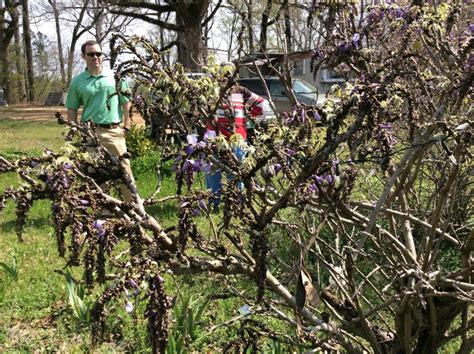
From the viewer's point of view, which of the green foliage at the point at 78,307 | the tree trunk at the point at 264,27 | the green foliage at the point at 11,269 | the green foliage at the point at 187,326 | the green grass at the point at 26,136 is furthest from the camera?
the green grass at the point at 26,136

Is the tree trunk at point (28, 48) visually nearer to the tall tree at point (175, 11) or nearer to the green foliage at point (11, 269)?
the tall tree at point (175, 11)

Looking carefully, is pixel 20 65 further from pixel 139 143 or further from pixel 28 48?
pixel 139 143

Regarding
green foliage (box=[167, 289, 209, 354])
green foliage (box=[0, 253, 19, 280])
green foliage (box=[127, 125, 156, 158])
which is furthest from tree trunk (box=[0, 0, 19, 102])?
green foliage (box=[167, 289, 209, 354])

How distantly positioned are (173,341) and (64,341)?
98 centimetres

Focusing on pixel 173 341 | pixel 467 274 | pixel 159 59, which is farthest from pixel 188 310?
pixel 159 59

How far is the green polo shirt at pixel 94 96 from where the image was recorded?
5.16 metres

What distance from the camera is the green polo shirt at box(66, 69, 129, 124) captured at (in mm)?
5164

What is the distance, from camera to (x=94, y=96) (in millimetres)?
5172

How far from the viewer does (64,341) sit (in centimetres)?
343

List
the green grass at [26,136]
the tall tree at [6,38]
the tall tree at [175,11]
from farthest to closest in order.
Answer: the tall tree at [6,38]
the tall tree at [175,11]
the green grass at [26,136]

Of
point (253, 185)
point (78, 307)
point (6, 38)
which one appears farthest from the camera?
point (6, 38)

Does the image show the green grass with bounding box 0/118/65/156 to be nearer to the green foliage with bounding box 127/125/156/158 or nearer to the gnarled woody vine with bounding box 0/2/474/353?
the green foliage with bounding box 127/125/156/158

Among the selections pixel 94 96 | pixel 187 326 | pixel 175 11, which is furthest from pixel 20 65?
pixel 187 326

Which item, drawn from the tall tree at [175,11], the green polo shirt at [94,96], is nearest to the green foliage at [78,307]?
the green polo shirt at [94,96]
